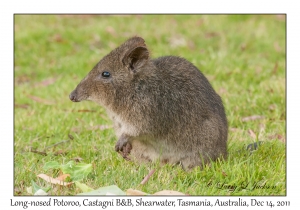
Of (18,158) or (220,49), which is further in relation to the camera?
(220,49)

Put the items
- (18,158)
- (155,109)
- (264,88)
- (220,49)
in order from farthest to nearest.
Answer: (220,49) → (264,88) → (18,158) → (155,109)

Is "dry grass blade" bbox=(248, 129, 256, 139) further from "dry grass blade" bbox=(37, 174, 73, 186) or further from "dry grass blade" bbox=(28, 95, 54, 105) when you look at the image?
"dry grass blade" bbox=(28, 95, 54, 105)

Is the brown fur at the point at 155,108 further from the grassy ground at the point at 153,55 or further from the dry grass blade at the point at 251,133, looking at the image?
the dry grass blade at the point at 251,133

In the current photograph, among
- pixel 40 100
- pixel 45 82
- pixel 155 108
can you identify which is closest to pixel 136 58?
pixel 155 108

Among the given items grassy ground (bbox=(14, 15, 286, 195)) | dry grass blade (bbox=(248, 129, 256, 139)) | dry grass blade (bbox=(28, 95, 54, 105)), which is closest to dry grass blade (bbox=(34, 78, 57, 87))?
grassy ground (bbox=(14, 15, 286, 195))

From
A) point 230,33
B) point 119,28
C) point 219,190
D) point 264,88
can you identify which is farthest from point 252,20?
point 219,190

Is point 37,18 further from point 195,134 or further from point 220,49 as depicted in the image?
point 195,134

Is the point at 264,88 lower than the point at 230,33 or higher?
lower
